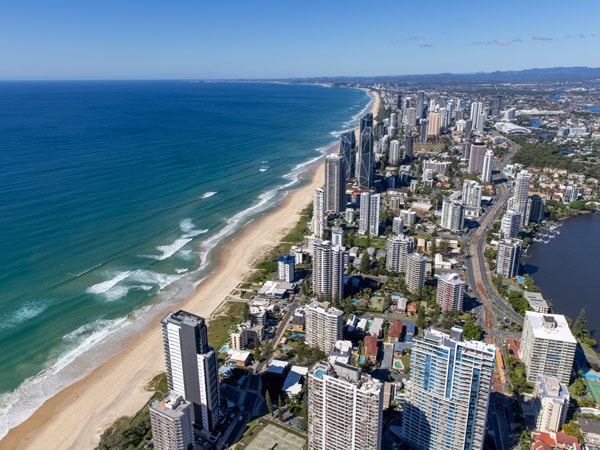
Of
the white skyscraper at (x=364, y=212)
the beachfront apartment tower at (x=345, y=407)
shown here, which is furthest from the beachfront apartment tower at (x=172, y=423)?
the white skyscraper at (x=364, y=212)

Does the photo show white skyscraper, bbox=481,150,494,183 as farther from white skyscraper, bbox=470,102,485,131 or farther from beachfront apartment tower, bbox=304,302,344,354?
beachfront apartment tower, bbox=304,302,344,354

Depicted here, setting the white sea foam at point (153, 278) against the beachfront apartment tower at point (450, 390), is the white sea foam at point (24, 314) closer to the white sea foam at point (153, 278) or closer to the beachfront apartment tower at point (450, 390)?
the white sea foam at point (153, 278)

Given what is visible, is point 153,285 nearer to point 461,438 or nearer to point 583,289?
point 461,438

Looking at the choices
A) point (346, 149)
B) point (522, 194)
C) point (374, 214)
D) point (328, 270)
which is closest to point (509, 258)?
point (374, 214)

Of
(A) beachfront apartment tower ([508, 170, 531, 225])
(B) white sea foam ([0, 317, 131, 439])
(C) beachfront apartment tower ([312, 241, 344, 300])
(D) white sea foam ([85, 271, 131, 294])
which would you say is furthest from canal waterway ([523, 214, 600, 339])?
(D) white sea foam ([85, 271, 131, 294])

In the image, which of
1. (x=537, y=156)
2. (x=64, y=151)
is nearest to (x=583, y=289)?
(x=537, y=156)

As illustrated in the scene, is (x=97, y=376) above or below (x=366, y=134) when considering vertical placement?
below
